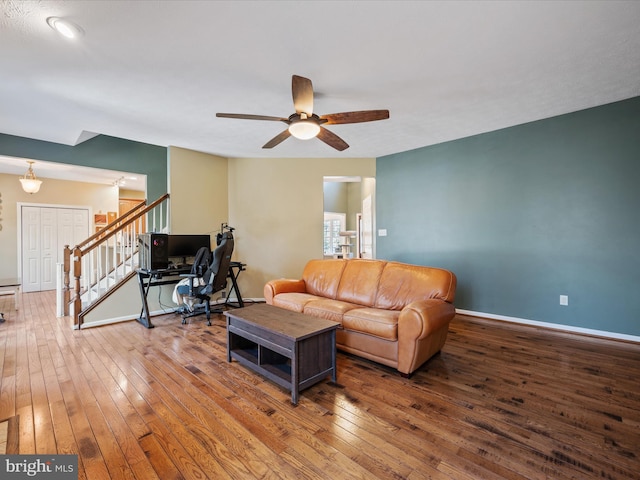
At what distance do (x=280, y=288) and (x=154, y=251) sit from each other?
1.82 m

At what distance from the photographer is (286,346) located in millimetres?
2146

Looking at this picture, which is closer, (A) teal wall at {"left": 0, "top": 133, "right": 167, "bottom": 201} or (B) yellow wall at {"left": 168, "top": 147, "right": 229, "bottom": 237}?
(A) teal wall at {"left": 0, "top": 133, "right": 167, "bottom": 201}

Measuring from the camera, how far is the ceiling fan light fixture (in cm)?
248

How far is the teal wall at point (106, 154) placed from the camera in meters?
4.30

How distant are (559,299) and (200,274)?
466 cm

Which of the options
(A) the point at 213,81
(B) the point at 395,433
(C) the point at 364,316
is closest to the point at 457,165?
(C) the point at 364,316

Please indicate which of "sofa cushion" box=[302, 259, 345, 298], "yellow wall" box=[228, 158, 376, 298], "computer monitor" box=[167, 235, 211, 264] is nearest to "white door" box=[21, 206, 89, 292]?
"computer monitor" box=[167, 235, 211, 264]

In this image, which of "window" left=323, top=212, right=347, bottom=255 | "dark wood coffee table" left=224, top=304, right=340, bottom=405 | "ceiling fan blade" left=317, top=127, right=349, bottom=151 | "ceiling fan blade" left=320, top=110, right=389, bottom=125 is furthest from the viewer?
"window" left=323, top=212, right=347, bottom=255

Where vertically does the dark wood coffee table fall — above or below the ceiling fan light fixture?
below

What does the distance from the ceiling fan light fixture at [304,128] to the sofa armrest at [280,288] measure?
1910 millimetres

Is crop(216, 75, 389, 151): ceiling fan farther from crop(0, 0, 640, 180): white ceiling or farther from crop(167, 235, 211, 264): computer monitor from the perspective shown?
crop(167, 235, 211, 264): computer monitor

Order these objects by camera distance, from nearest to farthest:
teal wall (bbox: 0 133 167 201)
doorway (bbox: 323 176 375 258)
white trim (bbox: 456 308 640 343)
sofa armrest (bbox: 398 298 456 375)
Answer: sofa armrest (bbox: 398 298 456 375) → white trim (bbox: 456 308 640 343) → teal wall (bbox: 0 133 167 201) → doorway (bbox: 323 176 375 258)

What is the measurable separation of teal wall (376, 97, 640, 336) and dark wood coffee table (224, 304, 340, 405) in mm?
2918

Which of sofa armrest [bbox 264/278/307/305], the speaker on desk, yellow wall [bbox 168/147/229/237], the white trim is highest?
yellow wall [bbox 168/147/229/237]
